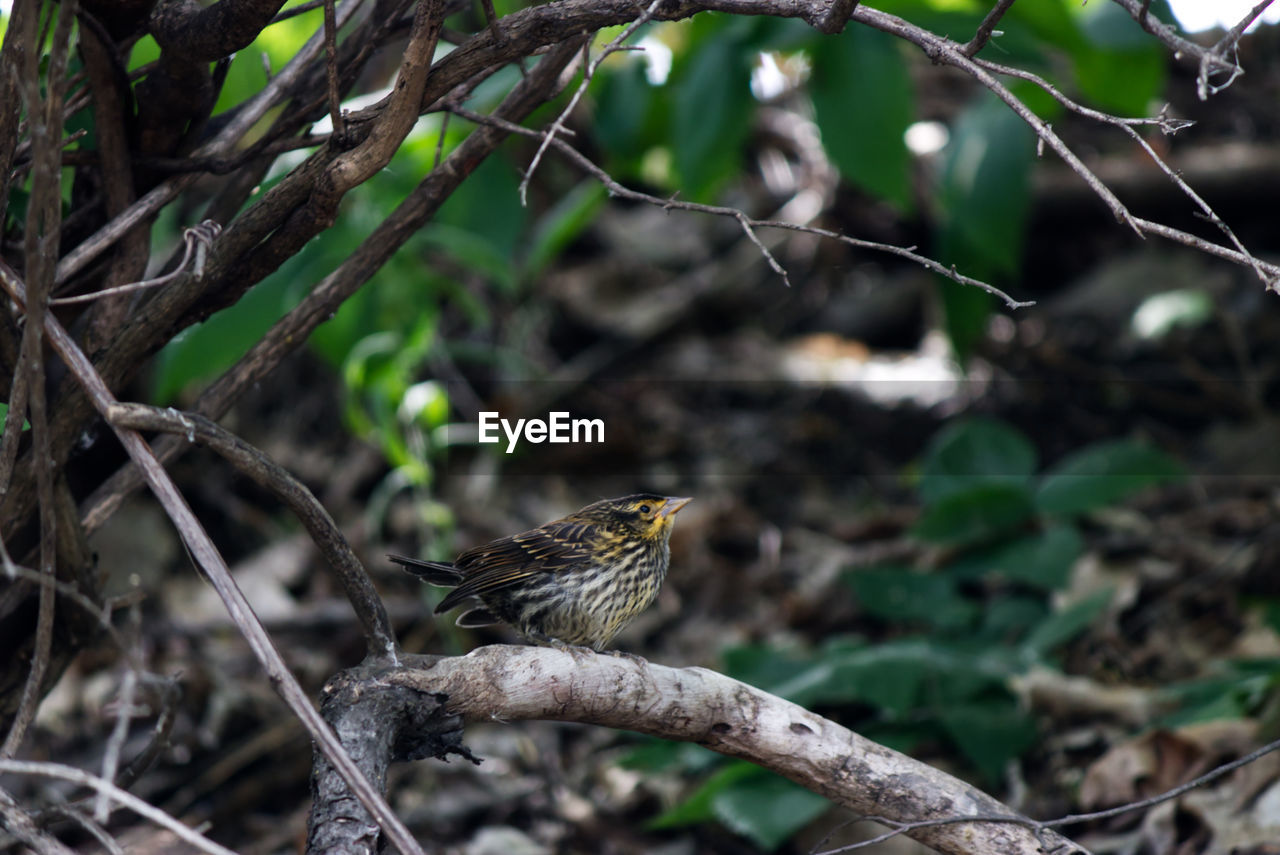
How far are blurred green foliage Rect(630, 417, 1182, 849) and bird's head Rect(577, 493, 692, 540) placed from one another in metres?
0.82

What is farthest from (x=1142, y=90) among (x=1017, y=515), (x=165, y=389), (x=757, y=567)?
(x=165, y=389)

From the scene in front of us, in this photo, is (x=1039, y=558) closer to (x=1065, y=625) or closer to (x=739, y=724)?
(x=1065, y=625)

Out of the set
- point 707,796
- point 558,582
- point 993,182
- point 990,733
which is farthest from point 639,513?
point 993,182

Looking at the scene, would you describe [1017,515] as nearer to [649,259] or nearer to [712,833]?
[712,833]

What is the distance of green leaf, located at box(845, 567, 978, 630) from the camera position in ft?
15.8

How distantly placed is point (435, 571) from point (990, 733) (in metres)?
2.13

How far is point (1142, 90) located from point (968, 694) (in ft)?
10.8

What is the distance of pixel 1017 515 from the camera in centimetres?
507

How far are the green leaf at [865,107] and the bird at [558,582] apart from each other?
241cm

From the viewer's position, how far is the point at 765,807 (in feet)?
12.0

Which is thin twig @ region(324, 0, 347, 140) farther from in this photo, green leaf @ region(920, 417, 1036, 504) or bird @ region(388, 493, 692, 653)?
green leaf @ region(920, 417, 1036, 504)

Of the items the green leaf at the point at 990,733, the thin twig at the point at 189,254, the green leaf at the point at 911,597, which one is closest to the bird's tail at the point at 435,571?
the thin twig at the point at 189,254

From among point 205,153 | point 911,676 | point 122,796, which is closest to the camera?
point 122,796

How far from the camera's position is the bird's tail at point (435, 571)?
2815 millimetres
